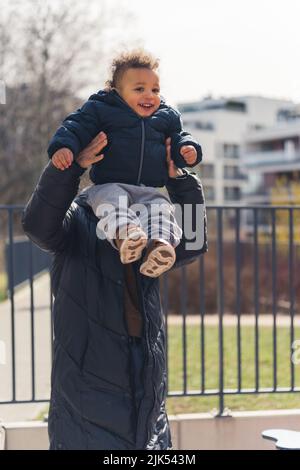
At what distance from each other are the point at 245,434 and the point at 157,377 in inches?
73.0

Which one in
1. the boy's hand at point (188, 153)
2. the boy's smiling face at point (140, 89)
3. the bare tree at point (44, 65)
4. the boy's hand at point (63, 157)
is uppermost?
the bare tree at point (44, 65)

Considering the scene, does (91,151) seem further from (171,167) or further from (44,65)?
(44,65)

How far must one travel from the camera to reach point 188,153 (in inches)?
97.0

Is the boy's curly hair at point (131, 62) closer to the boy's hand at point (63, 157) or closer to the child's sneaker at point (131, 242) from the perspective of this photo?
the boy's hand at point (63, 157)

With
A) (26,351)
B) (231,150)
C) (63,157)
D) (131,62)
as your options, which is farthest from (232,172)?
(63,157)

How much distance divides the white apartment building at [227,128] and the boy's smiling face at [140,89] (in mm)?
72433

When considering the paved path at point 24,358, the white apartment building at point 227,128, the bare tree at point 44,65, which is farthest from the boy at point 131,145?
the white apartment building at point 227,128

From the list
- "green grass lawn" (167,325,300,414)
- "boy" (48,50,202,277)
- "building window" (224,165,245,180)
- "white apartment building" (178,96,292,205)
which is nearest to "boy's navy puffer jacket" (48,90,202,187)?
"boy" (48,50,202,277)

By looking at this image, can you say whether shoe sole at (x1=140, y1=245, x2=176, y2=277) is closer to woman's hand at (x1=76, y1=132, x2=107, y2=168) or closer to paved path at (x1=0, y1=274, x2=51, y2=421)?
woman's hand at (x1=76, y1=132, x2=107, y2=168)

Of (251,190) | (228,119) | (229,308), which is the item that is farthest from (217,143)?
(229,308)

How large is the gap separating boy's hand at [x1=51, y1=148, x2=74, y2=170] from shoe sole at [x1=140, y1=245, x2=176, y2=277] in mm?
383

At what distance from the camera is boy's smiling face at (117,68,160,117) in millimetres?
2424

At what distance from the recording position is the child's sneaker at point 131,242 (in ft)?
7.25

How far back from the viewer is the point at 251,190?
6631 cm
